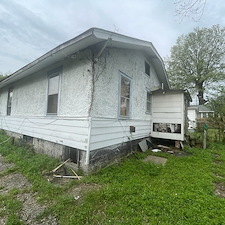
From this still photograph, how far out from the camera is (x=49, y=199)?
8.80ft

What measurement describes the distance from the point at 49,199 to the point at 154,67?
845 centimetres

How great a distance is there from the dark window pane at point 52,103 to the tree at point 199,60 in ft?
78.8

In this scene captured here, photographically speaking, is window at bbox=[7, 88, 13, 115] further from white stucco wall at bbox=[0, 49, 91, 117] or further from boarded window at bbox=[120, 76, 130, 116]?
boarded window at bbox=[120, 76, 130, 116]

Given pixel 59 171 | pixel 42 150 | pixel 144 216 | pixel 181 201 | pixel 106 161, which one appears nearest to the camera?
pixel 144 216

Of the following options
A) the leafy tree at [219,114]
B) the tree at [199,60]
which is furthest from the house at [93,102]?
the tree at [199,60]

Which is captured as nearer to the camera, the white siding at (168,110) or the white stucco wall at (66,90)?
the white stucco wall at (66,90)

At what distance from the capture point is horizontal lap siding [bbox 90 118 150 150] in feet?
12.3

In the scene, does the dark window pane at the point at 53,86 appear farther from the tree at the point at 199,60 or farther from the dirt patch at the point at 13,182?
the tree at the point at 199,60

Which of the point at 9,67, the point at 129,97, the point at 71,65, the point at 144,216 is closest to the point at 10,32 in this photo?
the point at 9,67

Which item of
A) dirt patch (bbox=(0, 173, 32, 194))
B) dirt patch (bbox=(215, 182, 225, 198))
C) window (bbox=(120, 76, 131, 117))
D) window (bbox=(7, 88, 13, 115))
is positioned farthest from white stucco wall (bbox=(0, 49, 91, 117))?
dirt patch (bbox=(215, 182, 225, 198))

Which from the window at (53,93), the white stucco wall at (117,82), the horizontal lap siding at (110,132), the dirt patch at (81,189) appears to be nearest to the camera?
the dirt patch at (81,189)

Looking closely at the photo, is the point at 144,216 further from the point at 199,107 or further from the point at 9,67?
the point at 199,107

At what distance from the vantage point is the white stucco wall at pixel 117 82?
13.3 feet

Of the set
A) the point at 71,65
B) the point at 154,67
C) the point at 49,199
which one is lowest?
the point at 49,199
